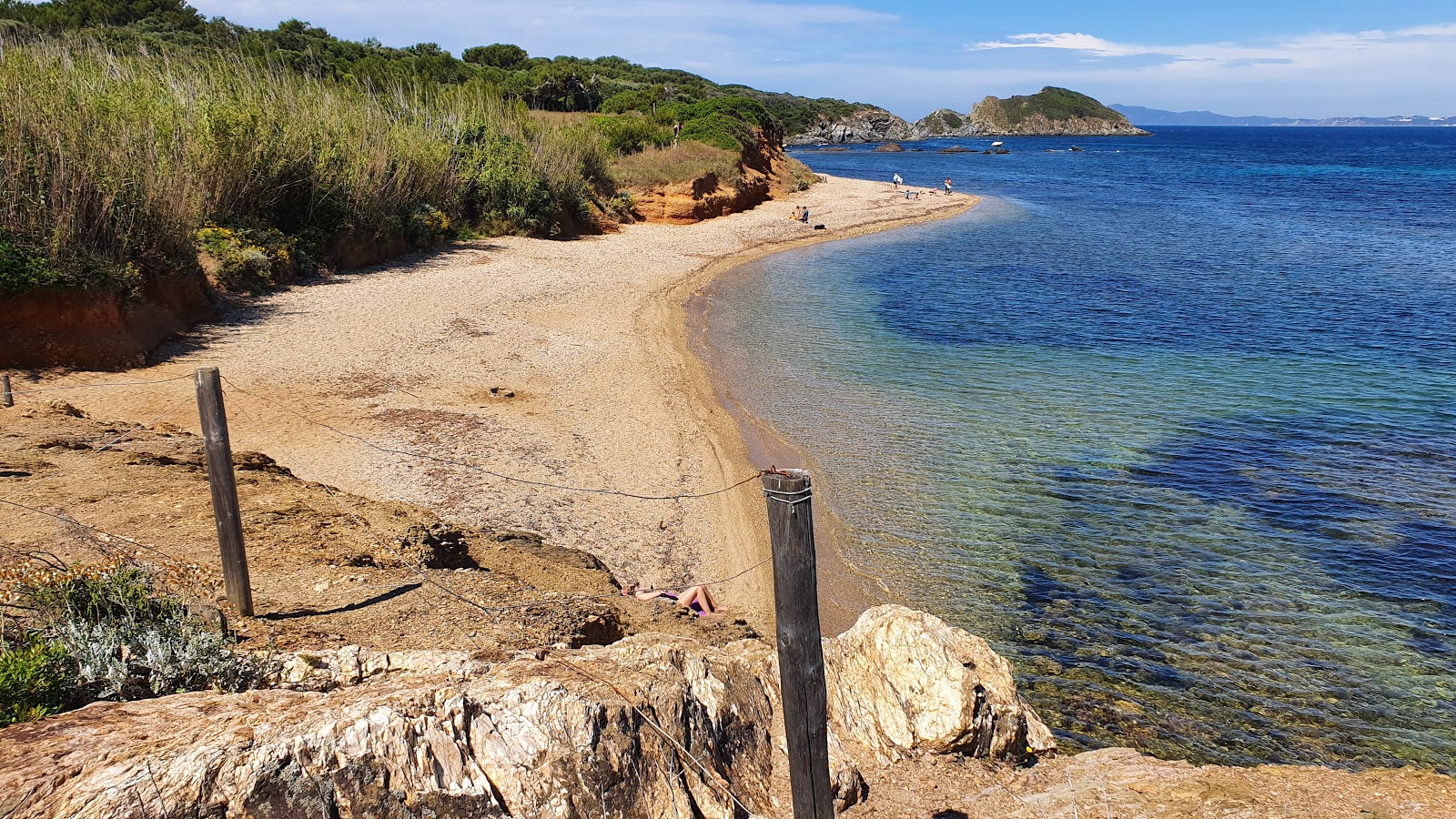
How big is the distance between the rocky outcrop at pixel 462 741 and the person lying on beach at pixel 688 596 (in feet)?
9.19

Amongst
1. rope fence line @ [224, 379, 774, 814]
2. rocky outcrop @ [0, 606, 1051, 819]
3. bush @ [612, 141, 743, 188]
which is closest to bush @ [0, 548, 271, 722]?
rocky outcrop @ [0, 606, 1051, 819]

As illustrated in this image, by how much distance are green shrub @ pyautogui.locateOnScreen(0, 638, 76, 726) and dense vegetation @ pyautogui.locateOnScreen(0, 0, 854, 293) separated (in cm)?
1119

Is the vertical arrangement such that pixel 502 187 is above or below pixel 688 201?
above

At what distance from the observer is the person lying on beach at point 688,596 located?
8719mm

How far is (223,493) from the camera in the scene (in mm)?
6086

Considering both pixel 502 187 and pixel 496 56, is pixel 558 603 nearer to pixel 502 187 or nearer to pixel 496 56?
pixel 502 187

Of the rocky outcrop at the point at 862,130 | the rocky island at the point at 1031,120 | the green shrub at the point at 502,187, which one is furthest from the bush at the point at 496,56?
the rocky island at the point at 1031,120

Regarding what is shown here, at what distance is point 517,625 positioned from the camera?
637 centimetres

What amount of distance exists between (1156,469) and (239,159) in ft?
61.6

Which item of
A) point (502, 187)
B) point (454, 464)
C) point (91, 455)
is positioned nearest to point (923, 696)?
point (454, 464)

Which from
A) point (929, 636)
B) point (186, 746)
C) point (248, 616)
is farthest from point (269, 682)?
point (929, 636)

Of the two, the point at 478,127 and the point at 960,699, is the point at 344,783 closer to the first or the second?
the point at 960,699

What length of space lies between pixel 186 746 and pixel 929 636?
447 centimetres

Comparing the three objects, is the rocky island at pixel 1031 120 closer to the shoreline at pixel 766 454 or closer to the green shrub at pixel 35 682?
the shoreline at pixel 766 454
